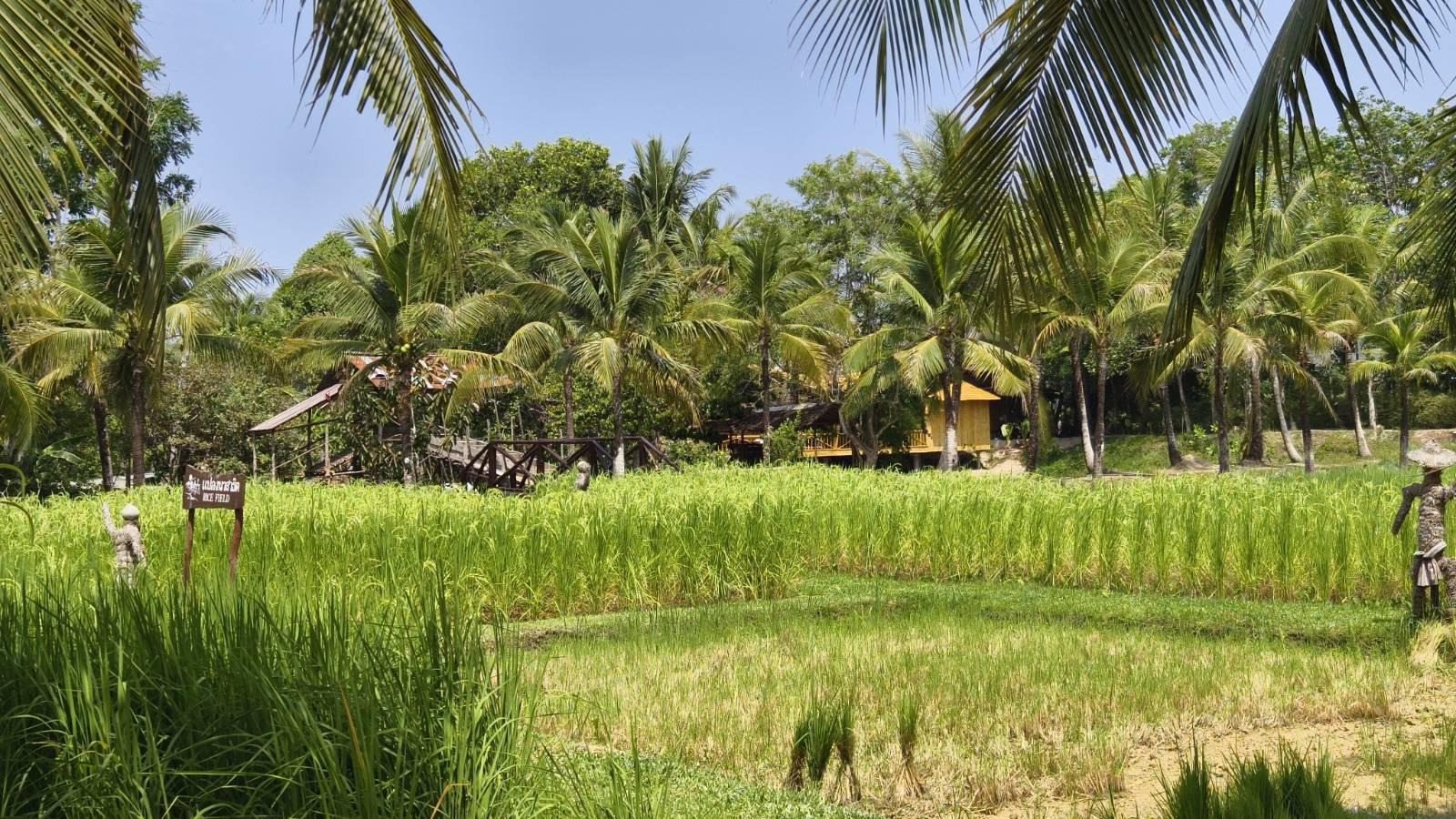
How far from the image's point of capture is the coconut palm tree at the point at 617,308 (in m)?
22.5

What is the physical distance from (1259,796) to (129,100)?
4.04 meters

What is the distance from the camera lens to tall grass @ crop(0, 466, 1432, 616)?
364 inches

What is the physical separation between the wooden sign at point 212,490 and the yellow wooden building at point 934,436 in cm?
2375

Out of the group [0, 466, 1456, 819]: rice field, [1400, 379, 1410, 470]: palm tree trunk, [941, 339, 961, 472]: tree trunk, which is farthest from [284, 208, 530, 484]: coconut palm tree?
[1400, 379, 1410, 470]: palm tree trunk

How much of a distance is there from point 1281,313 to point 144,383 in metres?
20.1

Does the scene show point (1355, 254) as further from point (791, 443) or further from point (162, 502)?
point (162, 502)

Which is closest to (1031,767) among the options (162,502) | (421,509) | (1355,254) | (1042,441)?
(421,509)

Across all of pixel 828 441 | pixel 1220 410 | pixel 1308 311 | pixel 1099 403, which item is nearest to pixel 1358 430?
pixel 1308 311

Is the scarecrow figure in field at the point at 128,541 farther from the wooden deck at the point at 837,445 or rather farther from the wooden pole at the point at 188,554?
the wooden deck at the point at 837,445

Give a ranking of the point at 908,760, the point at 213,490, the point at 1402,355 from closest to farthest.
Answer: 1. the point at 908,760
2. the point at 213,490
3. the point at 1402,355

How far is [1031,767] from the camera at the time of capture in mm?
4848

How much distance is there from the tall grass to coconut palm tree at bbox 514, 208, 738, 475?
10.2 metres

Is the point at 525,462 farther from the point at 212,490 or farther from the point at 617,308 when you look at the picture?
the point at 212,490

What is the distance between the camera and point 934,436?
106ft
